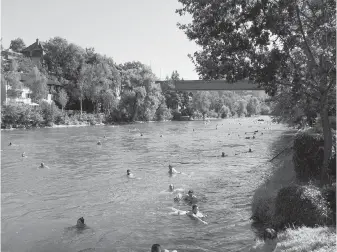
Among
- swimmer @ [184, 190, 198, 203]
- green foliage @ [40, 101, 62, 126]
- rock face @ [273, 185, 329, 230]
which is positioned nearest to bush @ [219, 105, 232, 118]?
green foliage @ [40, 101, 62, 126]

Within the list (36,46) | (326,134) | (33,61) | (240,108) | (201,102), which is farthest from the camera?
(240,108)

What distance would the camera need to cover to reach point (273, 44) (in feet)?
46.2

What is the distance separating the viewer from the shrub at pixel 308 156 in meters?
15.8

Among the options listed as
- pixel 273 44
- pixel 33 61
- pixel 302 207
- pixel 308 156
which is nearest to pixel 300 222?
pixel 302 207

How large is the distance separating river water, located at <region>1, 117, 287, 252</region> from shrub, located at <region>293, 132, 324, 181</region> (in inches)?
119

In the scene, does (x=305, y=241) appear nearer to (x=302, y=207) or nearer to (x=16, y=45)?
(x=302, y=207)

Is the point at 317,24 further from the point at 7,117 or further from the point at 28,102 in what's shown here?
the point at 28,102

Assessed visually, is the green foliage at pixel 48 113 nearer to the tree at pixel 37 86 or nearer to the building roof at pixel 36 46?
the tree at pixel 37 86

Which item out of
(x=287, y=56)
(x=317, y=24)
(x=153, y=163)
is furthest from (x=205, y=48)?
(x=153, y=163)

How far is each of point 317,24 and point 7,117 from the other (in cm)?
6936

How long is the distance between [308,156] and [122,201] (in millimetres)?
9433

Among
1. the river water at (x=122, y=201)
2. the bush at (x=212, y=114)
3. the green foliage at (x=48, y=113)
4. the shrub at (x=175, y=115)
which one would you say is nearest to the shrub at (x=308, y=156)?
the river water at (x=122, y=201)

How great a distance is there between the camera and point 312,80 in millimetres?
13516

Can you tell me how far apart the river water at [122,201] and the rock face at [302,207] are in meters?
1.87
